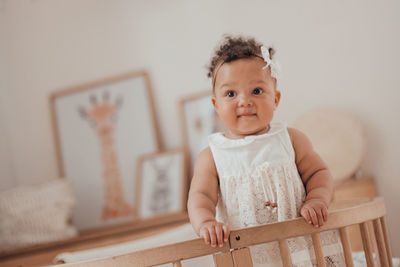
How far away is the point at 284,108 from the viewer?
229 cm

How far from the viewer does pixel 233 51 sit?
1027mm

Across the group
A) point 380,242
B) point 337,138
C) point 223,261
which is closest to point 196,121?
point 337,138

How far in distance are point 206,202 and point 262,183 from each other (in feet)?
0.44

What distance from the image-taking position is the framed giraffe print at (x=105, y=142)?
2.40 metres

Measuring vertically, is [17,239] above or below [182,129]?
below

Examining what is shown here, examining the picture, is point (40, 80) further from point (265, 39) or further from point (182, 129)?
point (265, 39)

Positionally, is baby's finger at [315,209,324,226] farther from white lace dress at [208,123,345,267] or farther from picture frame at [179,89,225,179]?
picture frame at [179,89,225,179]

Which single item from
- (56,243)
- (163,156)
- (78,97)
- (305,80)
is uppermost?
(78,97)

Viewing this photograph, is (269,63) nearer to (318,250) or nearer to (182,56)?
(318,250)

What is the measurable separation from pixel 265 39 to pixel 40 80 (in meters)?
1.32

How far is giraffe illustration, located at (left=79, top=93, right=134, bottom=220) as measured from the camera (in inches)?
94.1

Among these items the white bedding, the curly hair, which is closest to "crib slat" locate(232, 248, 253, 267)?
the white bedding

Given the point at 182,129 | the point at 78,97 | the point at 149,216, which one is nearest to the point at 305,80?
the point at 182,129

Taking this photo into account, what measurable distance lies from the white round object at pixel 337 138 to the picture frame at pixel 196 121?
463 millimetres
